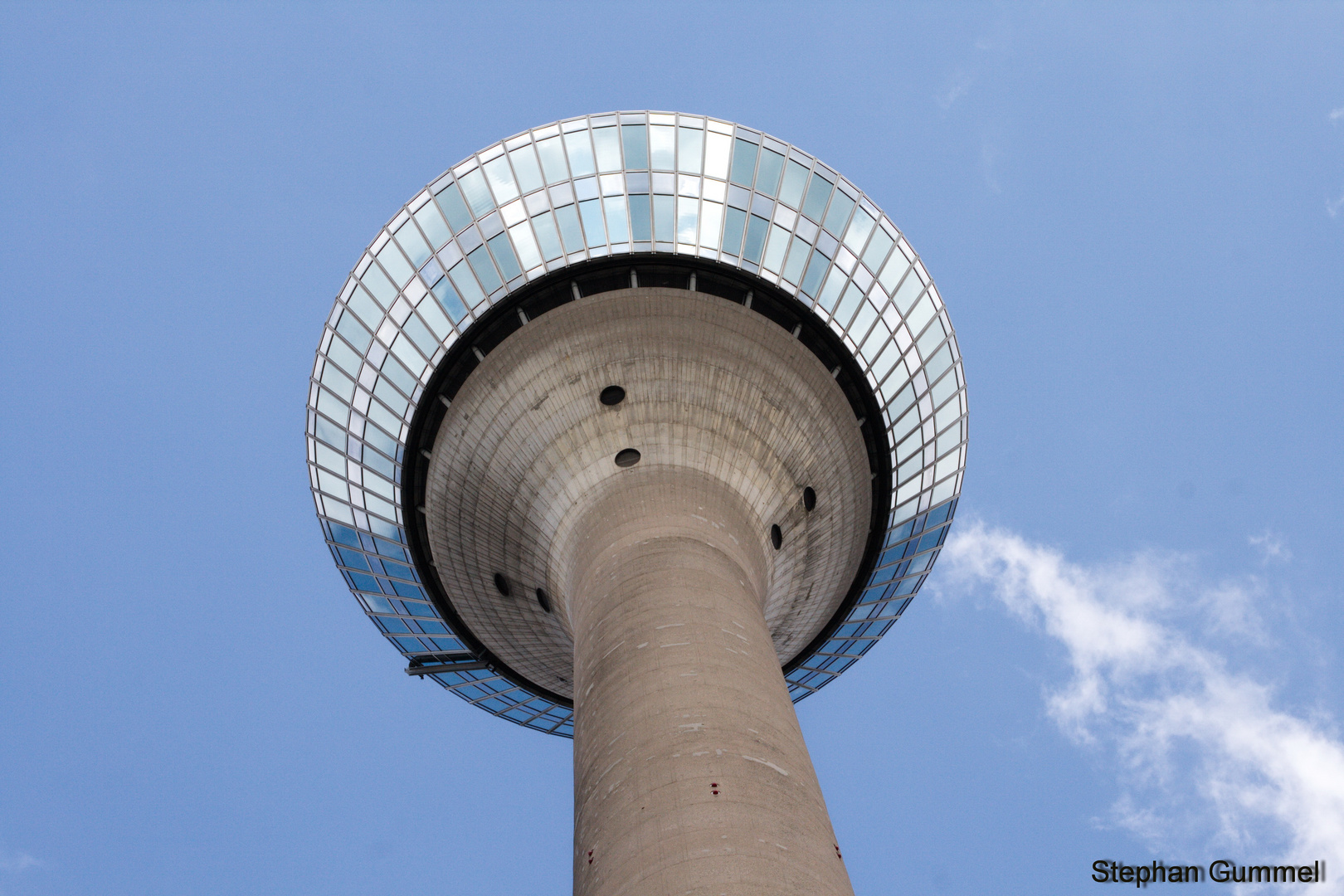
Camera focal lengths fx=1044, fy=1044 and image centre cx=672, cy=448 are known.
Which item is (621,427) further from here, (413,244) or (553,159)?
(413,244)

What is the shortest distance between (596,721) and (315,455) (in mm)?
15105

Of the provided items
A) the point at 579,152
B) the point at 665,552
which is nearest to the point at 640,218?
the point at 579,152

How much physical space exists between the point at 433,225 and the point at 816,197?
9.58 metres

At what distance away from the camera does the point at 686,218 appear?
2475 cm

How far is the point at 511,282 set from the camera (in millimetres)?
24500

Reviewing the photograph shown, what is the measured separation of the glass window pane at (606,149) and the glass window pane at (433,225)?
13.4 ft

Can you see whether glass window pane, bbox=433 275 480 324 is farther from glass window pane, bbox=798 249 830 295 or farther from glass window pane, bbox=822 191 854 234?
glass window pane, bbox=822 191 854 234

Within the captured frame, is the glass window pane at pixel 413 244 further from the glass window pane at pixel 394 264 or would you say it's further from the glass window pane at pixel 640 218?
the glass window pane at pixel 640 218

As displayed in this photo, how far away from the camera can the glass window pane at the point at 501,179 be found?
25328mm

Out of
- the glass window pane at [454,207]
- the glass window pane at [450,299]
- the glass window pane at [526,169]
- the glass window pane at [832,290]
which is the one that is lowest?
the glass window pane at [450,299]

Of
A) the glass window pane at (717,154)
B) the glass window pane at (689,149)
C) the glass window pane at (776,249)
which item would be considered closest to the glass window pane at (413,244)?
the glass window pane at (689,149)

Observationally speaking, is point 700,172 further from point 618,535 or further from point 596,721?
point 596,721

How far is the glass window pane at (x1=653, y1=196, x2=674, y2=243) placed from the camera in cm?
2458

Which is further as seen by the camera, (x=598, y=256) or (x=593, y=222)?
(x=593, y=222)
